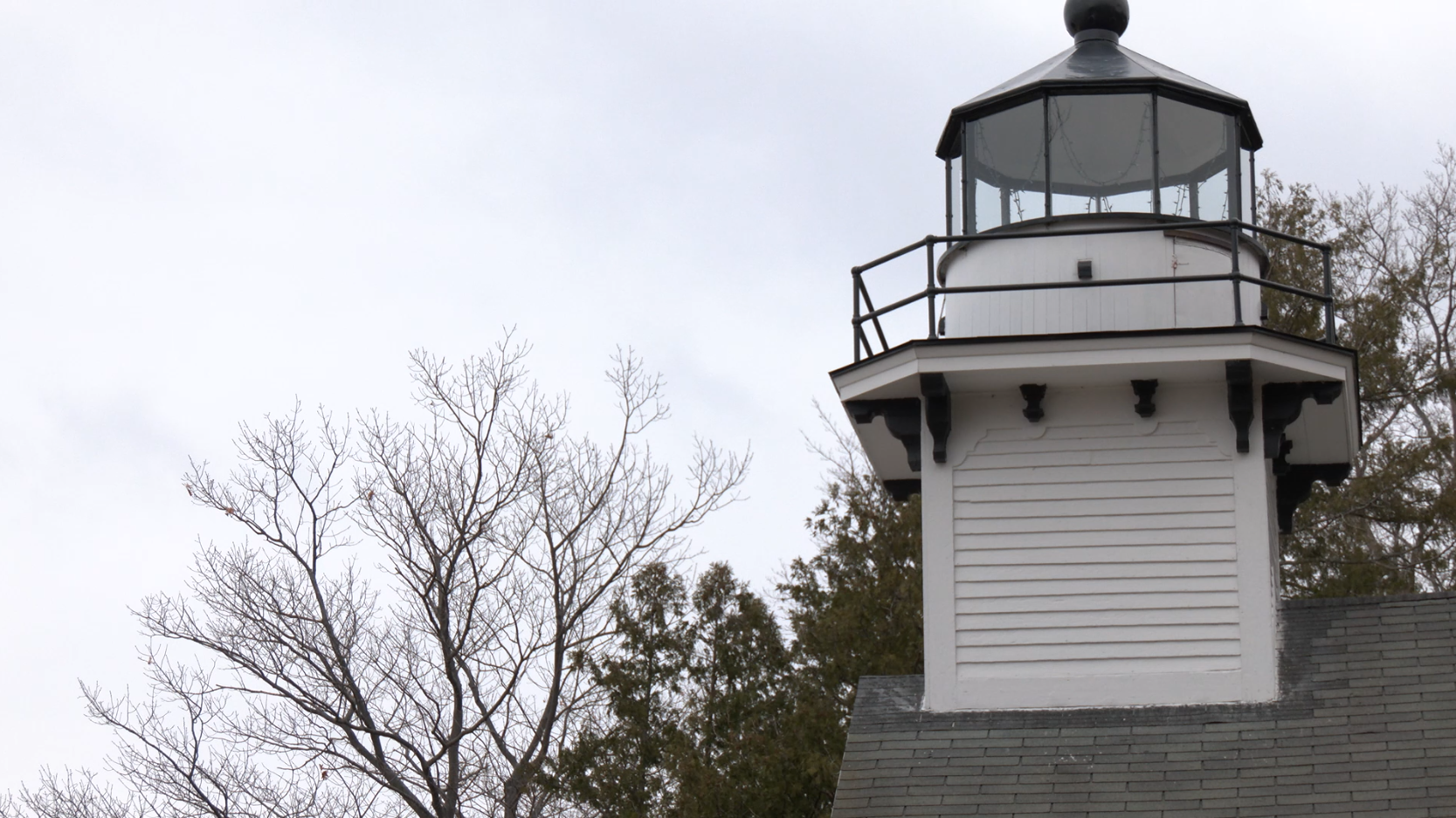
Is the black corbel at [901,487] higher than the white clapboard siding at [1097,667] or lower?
higher

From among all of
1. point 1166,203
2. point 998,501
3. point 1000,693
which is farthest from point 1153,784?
A: point 1166,203

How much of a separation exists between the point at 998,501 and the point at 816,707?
929 centimetres

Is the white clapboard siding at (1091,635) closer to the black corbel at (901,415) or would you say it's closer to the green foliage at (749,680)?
the black corbel at (901,415)

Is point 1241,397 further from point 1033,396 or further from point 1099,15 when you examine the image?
point 1099,15

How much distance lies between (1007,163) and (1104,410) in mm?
2245

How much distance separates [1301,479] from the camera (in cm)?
1336

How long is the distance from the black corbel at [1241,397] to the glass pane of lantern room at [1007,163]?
2.13 metres

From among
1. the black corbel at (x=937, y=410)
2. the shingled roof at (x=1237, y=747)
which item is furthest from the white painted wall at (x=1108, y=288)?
the shingled roof at (x=1237, y=747)

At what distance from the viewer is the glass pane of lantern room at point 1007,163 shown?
1238 centimetres

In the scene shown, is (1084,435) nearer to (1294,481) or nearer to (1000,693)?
(1000,693)

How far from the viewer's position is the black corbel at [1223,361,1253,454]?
10852mm

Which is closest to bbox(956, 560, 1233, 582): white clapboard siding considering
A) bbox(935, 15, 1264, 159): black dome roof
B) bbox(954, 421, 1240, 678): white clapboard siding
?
bbox(954, 421, 1240, 678): white clapboard siding

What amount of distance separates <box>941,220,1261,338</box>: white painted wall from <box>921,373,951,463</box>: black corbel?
28.3 inches

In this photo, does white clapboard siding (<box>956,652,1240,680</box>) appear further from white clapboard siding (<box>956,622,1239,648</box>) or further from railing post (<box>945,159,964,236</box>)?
railing post (<box>945,159,964,236</box>)
